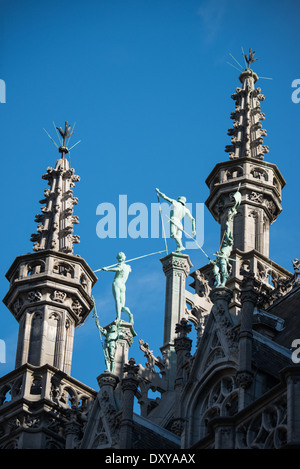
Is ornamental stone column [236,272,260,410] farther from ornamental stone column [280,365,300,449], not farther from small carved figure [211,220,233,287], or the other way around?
ornamental stone column [280,365,300,449]

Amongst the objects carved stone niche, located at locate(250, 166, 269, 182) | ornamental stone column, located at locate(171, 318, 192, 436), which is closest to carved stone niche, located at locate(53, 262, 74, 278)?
carved stone niche, located at locate(250, 166, 269, 182)

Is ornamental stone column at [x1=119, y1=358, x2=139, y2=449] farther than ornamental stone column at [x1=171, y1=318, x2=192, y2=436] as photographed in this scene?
No

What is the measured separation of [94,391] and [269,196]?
8328 mm

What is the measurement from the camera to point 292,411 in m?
34.7

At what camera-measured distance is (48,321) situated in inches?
1907

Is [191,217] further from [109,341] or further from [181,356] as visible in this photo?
[181,356]

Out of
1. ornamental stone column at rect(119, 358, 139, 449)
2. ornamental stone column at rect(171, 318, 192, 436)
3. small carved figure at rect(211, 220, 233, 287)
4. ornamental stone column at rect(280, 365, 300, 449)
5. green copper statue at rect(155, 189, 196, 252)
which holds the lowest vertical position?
ornamental stone column at rect(280, 365, 300, 449)

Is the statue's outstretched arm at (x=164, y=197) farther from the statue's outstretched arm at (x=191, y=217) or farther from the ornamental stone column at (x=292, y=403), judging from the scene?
the ornamental stone column at (x=292, y=403)

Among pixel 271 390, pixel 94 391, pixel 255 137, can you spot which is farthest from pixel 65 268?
pixel 271 390

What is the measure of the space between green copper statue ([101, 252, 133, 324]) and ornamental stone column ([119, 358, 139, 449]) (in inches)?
194

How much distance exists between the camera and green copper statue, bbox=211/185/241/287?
43344 mm

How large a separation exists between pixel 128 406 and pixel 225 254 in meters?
6.21

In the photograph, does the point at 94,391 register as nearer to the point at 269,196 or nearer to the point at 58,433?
the point at 58,433

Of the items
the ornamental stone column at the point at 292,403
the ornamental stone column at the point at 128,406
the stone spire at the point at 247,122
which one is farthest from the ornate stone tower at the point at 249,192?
the ornamental stone column at the point at 292,403
